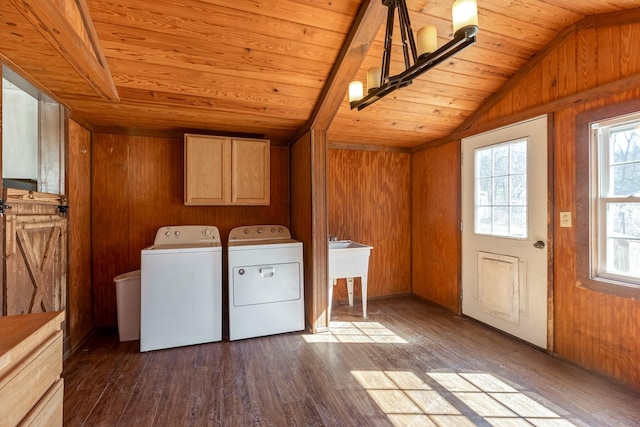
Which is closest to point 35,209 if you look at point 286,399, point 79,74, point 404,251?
point 79,74

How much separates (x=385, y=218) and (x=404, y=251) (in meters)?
0.57

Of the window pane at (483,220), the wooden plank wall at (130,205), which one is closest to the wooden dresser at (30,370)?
the wooden plank wall at (130,205)

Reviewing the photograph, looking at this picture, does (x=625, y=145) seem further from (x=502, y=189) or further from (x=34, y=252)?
(x=34, y=252)

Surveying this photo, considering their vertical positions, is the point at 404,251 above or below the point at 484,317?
above

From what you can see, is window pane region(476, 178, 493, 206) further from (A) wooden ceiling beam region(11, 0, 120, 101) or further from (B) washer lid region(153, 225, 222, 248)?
(A) wooden ceiling beam region(11, 0, 120, 101)

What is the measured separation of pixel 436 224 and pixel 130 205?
3.57m

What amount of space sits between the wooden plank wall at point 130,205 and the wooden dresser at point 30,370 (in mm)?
2336

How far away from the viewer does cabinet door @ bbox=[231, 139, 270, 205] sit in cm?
307

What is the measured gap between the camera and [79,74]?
74.7 inches

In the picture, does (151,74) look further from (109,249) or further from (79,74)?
(109,249)

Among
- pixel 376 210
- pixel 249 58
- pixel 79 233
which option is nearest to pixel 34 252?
pixel 79 233

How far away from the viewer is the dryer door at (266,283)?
2.76 meters

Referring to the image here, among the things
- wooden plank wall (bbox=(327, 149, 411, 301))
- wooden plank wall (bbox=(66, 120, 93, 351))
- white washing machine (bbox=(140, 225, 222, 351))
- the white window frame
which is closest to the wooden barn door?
wooden plank wall (bbox=(66, 120, 93, 351))

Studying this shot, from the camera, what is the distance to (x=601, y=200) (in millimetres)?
2090
